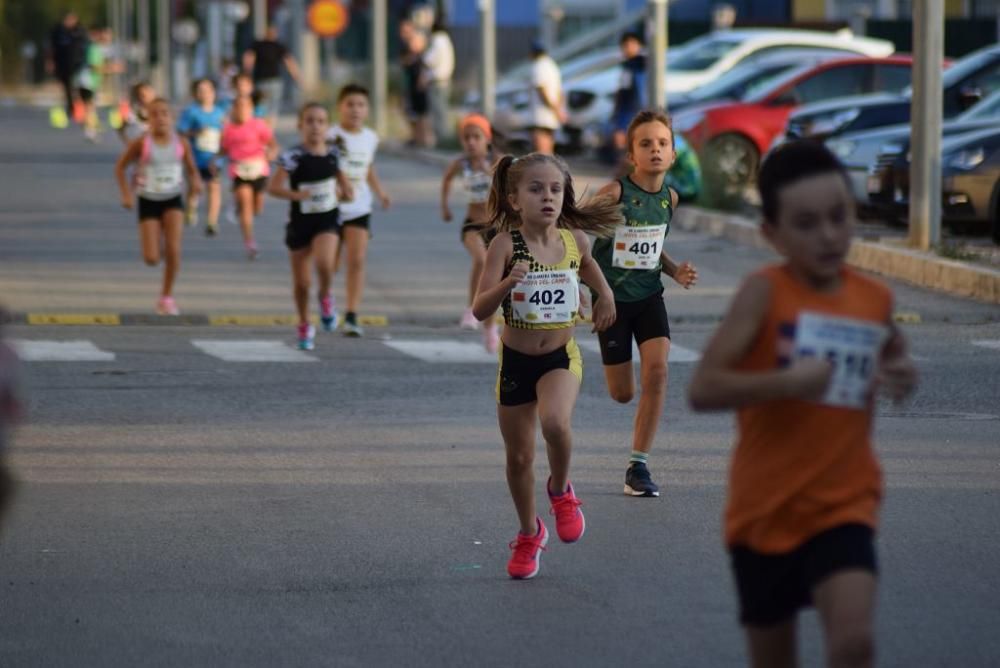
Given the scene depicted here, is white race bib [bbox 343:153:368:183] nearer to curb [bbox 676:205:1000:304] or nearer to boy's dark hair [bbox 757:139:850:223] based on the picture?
curb [bbox 676:205:1000:304]

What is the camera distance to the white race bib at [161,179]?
16062mm

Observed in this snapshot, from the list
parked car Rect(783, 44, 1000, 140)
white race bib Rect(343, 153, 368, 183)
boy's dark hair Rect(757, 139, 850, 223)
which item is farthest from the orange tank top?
parked car Rect(783, 44, 1000, 140)

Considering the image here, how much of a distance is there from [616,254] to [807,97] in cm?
1841

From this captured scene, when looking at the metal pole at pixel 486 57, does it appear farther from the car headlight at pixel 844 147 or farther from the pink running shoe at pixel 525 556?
the pink running shoe at pixel 525 556

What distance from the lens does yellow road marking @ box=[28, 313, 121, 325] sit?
1616 cm

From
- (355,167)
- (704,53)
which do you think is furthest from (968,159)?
(704,53)

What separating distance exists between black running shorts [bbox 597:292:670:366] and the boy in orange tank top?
169 inches

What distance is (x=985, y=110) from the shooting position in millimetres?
21203

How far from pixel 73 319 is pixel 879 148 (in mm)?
8578

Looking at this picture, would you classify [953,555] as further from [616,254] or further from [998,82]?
[998,82]

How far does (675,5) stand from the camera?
58656 mm

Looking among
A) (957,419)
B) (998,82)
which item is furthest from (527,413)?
(998,82)

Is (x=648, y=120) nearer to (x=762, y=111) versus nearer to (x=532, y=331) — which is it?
(x=532, y=331)

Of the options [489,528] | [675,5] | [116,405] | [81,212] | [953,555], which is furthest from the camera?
[675,5]
